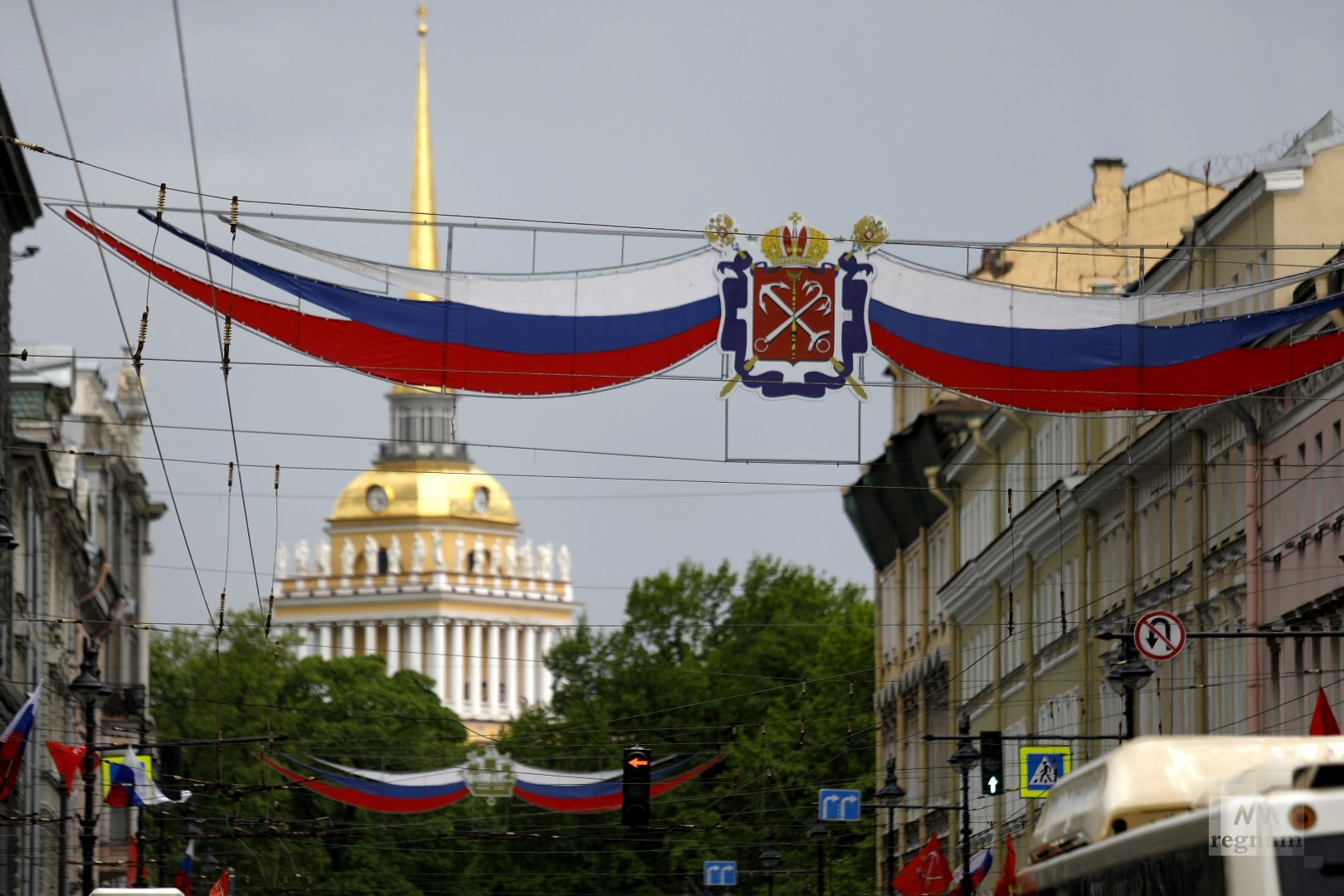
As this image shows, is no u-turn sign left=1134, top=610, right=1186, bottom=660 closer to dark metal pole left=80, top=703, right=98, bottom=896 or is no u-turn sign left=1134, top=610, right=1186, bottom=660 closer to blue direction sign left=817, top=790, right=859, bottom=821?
dark metal pole left=80, top=703, right=98, bottom=896

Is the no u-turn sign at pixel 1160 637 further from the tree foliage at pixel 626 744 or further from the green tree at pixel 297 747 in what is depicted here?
the green tree at pixel 297 747

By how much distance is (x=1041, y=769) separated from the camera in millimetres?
43812

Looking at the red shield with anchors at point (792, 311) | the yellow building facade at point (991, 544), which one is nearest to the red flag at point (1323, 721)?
the red shield with anchors at point (792, 311)

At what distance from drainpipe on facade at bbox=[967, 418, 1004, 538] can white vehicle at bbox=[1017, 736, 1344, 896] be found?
149 feet

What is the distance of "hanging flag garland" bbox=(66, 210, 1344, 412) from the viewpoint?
30.4m

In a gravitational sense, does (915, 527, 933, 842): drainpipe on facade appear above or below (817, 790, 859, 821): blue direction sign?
above

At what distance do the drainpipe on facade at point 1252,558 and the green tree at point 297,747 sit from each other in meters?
52.1

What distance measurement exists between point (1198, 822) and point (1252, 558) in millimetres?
31377

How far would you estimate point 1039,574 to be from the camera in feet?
207

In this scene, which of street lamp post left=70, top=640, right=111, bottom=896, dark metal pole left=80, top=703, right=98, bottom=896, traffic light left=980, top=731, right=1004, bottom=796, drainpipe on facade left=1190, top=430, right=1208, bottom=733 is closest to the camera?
street lamp post left=70, top=640, right=111, bottom=896

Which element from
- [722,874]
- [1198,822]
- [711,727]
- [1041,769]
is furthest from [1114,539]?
[1198,822]

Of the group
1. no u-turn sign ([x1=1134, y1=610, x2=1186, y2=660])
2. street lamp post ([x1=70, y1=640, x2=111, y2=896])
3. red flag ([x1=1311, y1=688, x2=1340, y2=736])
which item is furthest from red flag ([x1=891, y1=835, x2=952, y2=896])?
red flag ([x1=1311, y1=688, x2=1340, y2=736])

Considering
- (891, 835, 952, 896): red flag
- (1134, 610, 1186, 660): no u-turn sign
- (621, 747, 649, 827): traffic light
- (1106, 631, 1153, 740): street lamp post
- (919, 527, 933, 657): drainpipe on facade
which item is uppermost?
(919, 527, 933, 657): drainpipe on facade

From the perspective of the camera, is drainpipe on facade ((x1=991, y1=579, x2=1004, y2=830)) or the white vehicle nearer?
the white vehicle
